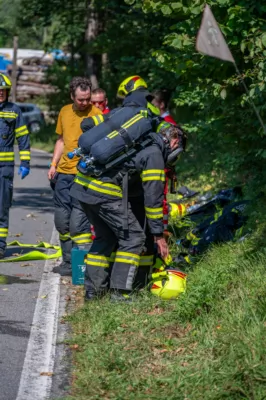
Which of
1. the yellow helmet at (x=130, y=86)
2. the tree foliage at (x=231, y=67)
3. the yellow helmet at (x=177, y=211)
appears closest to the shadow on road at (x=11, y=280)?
the yellow helmet at (x=130, y=86)

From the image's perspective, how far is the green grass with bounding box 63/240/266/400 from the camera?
553cm

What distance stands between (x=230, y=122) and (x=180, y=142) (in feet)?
5.21

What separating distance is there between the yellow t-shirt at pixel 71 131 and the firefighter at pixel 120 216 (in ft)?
6.25

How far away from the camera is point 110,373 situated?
5.96m

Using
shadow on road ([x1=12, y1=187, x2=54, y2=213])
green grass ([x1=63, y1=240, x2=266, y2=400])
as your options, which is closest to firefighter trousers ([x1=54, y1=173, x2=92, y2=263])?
green grass ([x1=63, y1=240, x2=266, y2=400])

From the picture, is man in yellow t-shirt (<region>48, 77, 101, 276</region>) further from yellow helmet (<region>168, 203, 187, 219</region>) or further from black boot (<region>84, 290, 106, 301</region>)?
yellow helmet (<region>168, 203, 187, 219</region>)

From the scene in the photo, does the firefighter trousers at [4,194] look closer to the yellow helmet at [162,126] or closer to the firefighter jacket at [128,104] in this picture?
the firefighter jacket at [128,104]

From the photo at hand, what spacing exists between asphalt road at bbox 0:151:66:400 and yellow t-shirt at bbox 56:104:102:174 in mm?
1136

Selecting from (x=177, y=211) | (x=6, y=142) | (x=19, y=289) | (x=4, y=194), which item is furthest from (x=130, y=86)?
(x=177, y=211)

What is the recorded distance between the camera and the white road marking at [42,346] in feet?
19.2

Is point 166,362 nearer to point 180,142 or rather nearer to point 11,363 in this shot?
point 11,363

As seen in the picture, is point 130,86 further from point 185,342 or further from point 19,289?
point 185,342

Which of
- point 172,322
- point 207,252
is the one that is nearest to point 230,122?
point 207,252

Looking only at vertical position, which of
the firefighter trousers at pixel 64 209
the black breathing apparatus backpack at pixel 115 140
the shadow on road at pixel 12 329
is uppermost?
the black breathing apparatus backpack at pixel 115 140
